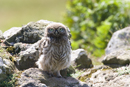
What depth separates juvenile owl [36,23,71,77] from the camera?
19.7 ft

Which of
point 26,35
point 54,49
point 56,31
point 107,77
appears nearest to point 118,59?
point 107,77

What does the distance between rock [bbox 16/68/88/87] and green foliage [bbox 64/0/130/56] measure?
6.24 meters

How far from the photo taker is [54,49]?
237 inches

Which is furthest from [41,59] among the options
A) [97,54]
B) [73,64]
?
[97,54]

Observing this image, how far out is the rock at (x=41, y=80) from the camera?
5.24 m

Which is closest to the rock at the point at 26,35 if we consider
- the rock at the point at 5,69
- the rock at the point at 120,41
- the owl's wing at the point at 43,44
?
the owl's wing at the point at 43,44

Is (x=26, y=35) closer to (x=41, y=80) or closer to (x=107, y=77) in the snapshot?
(x=41, y=80)

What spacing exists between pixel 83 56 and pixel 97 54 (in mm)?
4277

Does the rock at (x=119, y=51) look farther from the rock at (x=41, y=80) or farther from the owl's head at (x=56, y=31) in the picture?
the owl's head at (x=56, y=31)

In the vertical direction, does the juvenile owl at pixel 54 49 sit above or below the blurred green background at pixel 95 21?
below

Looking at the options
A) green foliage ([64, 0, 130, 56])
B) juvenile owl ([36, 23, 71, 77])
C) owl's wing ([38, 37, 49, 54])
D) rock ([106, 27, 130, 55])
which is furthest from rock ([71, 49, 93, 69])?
green foliage ([64, 0, 130, 56])

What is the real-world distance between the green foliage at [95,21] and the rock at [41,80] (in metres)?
6.24

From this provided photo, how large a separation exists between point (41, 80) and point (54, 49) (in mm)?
999

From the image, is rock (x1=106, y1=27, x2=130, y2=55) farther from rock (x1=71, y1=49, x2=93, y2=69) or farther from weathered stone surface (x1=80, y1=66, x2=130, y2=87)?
weathered stone surface (x1=80, y1=66, x2=130, y2=87)
